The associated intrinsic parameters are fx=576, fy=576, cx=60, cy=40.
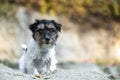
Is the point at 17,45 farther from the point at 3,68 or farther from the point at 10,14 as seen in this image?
the point at 3,68

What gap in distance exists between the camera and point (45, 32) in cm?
1030

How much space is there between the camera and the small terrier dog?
10.4m

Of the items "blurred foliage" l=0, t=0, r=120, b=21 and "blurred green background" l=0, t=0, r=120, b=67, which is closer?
"blurred green background" l=0, t=0, r=120, b=67

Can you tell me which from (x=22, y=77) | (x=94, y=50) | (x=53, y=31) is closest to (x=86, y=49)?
(x=94, y=50)

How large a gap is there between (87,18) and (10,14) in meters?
2.96

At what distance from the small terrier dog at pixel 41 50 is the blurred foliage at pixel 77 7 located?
8471 mm

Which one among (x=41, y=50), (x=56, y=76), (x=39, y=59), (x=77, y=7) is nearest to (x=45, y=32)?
(x=41, y=50)

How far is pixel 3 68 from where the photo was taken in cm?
960

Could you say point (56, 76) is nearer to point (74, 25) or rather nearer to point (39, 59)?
point (39, 59)

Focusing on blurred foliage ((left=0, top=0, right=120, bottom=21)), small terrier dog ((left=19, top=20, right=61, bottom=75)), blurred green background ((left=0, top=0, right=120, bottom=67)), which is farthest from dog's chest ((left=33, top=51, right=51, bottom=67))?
blurred foliage ((left=0, top=0, right=120, bottom=21))

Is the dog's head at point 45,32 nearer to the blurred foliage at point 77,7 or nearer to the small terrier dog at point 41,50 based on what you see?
the small terrier dog at point 41,50

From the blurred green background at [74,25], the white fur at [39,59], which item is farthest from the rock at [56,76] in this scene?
the blurred green background at [74,25]

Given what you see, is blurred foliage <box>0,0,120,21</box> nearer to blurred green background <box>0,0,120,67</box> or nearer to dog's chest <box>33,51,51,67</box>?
blurred green background <box>0,0,120,67</box>

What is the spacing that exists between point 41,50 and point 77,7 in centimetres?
954
